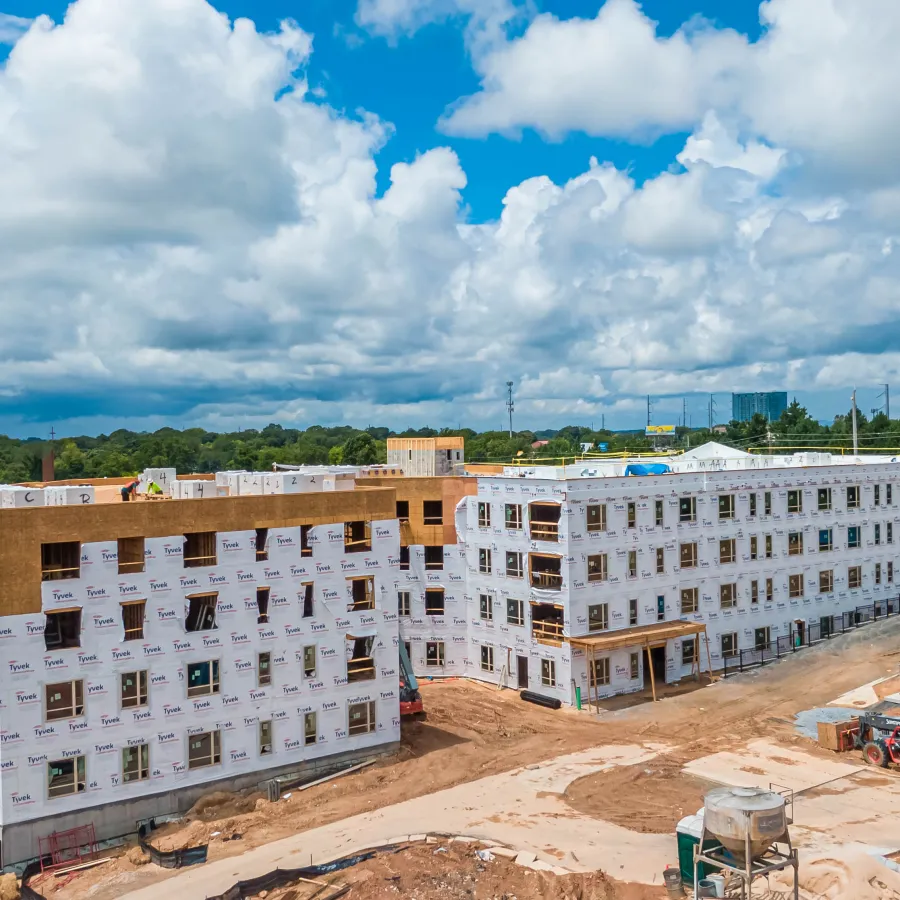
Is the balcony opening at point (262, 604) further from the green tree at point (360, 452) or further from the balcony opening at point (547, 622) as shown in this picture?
the green tree at point (360, 452)

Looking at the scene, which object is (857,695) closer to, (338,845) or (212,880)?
(338,845)

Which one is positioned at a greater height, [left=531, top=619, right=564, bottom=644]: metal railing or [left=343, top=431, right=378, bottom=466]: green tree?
[left=343, top=431, right=378, bottom=466]: green tree

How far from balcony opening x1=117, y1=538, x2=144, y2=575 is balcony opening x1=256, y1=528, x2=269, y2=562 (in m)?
4.67

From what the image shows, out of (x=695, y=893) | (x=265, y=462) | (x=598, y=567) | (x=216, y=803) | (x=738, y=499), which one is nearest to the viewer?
(x=695, y=893)

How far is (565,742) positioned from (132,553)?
21.1 m

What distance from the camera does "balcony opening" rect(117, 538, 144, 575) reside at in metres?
32.7

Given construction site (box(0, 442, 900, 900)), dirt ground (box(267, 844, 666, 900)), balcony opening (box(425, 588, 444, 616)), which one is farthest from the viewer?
balcony opening (box(425, 588, 444, 616))

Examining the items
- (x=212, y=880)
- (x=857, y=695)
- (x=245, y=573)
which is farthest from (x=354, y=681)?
(x=857, y=695)

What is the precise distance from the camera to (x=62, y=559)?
31812 mm

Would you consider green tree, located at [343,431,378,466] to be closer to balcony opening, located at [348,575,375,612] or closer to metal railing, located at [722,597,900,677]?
metal railing, located at [722,597,900,677]

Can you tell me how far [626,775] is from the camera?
35.3 metres

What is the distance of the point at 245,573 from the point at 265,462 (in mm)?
105754

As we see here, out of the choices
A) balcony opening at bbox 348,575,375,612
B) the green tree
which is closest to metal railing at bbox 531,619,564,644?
balcony opening at bbox 348,575,375,612

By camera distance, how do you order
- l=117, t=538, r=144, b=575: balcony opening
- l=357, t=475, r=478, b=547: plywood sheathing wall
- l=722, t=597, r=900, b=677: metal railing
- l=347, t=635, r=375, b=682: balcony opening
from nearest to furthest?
l=117, t=538, r=144, b=575: balcony opening, l=347, t=635, r=375, b=682: balcony opening, l=722, t=597, r=900, b=677: metal railing, l=357, t=475, r=478, b=547: plywood sheathing wall
